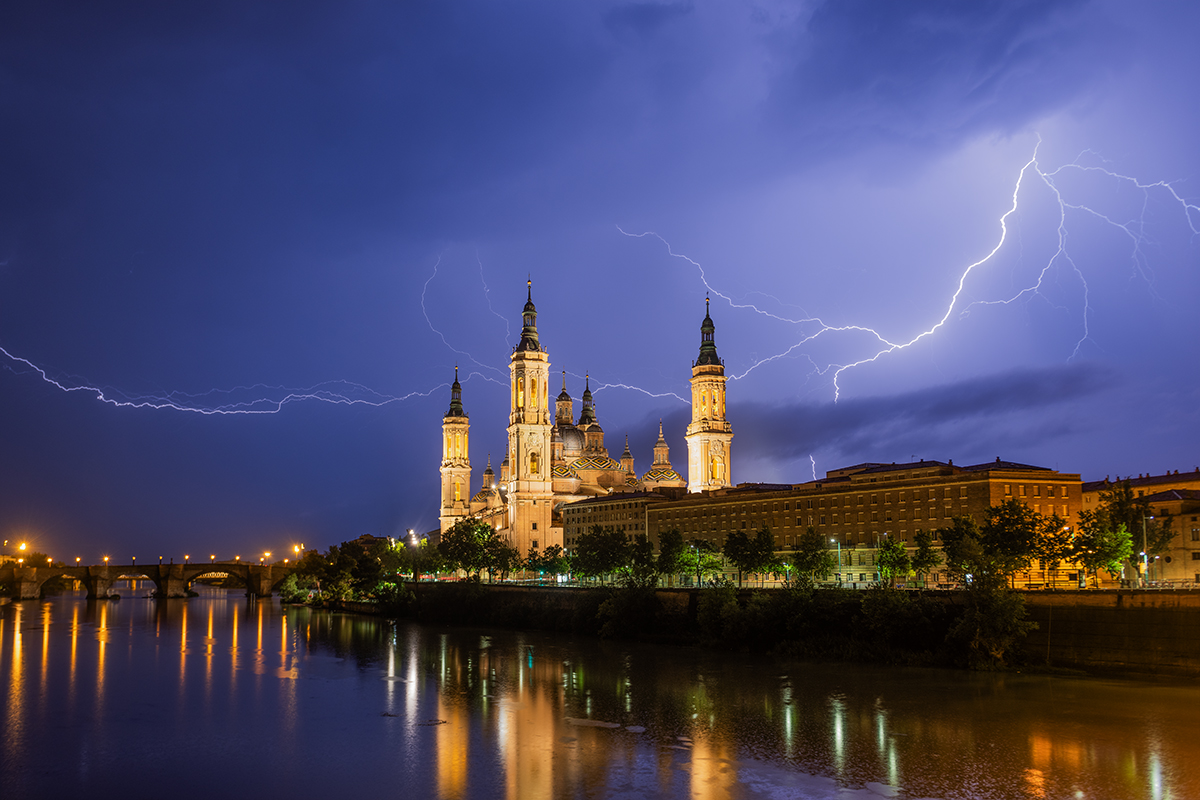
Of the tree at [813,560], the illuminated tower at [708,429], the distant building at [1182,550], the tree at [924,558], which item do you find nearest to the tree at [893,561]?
the tree at [924,558]

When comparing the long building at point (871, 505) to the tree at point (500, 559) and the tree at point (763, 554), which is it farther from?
the tree at point (500, 559)

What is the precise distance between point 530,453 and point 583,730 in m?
128

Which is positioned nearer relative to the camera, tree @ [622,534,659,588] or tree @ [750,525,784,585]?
tree @ [622,534,659,588]

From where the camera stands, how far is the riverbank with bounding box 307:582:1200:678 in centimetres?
5600

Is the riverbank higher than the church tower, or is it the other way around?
the church tower

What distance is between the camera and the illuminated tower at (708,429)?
175000 millimetres

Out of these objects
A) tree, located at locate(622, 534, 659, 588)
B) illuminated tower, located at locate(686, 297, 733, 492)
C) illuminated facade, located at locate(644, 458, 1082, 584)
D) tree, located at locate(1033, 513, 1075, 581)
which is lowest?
tree, located at locate(622, 534, 659, 588)

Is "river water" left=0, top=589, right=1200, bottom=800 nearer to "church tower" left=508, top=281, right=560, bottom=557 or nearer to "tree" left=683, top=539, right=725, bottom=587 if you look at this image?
"tree" left=683, top=539, right=725, bottom=587

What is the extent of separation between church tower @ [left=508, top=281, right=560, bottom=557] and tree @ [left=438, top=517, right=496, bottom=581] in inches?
476

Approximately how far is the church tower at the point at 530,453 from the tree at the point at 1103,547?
10564 centimetres

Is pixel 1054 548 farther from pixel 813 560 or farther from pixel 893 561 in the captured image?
pixel 813 560

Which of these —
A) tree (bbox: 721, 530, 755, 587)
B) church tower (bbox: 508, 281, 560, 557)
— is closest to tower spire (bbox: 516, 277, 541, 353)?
church tower (bbox: 508, 281, 560, 557)

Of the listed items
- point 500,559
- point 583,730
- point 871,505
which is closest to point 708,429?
point 500,559

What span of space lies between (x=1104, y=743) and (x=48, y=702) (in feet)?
178
